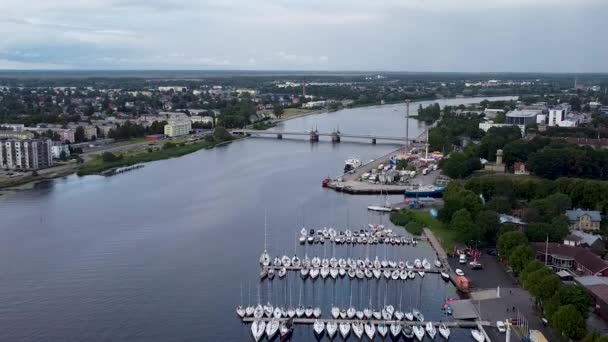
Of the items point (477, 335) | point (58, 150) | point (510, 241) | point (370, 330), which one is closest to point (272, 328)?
point (370, 330)

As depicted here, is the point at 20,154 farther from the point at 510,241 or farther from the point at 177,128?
the point at 510,241

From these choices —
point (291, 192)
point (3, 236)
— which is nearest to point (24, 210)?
point (3, 236)

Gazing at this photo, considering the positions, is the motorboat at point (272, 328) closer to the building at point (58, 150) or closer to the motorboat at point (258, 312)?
the motorboat at point (258, 312)

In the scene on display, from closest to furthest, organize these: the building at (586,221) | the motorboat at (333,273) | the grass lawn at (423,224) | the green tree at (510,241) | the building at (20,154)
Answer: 1. the green tree at (510,241)
2. the motorboat at (333,273)
3. the grass lawn at (423,224)
4. the building at (586,221)
5. the building at (20,154)

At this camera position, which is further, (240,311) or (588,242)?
(588,242)

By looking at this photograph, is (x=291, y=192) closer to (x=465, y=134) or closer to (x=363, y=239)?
(x=363, y=239)

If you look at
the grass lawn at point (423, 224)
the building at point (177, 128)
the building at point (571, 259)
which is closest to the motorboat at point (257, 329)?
the grass lawn at point (423, 224)

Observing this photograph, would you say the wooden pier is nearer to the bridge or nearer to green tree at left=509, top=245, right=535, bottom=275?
green tree at left=509, top=245, right=535, bottom=275
